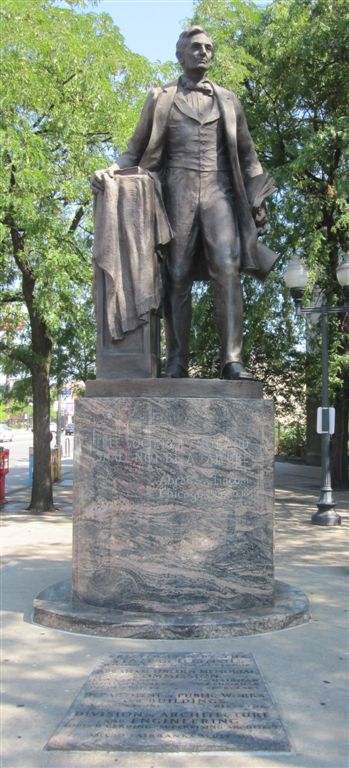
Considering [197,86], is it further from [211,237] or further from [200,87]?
[211,237]

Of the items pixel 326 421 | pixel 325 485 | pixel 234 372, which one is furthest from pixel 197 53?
pixel 325 485

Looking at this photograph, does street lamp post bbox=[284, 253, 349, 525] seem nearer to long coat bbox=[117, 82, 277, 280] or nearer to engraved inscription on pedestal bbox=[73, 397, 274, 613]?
long coat bbox=[117, 82, 277, 280]

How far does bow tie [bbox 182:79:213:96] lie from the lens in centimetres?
600

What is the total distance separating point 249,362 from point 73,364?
568 cm

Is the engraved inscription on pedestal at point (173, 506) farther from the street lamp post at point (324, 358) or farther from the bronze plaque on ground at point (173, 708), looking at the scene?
the street lamp post at point (324, 358)

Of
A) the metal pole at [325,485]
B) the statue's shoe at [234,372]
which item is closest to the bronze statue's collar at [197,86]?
the statue's shoe at [234,372]

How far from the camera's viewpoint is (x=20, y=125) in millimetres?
12680

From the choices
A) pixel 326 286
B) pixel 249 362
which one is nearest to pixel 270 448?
pixel 326 286

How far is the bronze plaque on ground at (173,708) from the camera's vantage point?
3307 millimetres

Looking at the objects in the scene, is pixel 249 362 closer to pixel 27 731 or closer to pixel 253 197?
pixel 253 197

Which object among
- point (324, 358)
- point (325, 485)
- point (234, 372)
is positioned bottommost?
point (325, 485)

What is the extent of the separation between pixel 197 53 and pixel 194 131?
60 centimetres

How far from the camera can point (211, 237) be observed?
5.91m

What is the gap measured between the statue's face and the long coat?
199 mm
